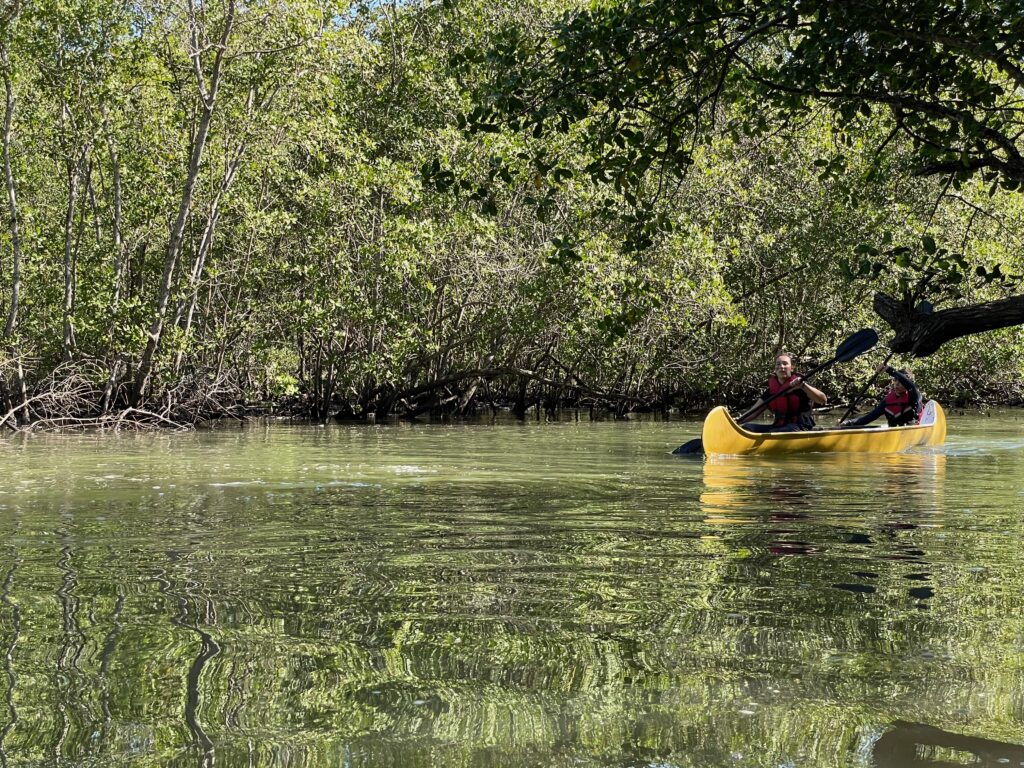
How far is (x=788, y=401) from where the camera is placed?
1421cm

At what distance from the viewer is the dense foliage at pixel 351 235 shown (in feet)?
57.4

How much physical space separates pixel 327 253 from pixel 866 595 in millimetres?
16934

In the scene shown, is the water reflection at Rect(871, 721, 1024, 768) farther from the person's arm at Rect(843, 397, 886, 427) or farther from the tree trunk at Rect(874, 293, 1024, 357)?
the person's arm at Rect(843, 397, 886, 427)

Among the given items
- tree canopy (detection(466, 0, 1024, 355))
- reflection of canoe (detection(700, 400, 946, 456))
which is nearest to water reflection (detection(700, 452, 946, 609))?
reflection of canoe (detection(700, 400, 946, 456))

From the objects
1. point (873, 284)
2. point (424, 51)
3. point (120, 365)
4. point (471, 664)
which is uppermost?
point (424, 51)

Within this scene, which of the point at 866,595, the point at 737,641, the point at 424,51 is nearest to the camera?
the point at 737,641

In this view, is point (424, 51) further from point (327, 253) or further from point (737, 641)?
point (737, 641)

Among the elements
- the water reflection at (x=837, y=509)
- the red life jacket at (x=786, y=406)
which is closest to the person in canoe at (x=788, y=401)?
the red life jacket at (x=786, y=406)

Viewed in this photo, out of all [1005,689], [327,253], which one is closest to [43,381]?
[327,253]

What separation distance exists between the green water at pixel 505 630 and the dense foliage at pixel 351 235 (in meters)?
7.86

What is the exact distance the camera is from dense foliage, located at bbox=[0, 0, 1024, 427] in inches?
689

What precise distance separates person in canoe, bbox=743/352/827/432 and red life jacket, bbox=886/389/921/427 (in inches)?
86.5

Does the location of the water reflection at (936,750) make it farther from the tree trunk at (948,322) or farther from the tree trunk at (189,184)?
the tree trunk at (189,184)

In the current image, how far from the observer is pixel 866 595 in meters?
4.37
